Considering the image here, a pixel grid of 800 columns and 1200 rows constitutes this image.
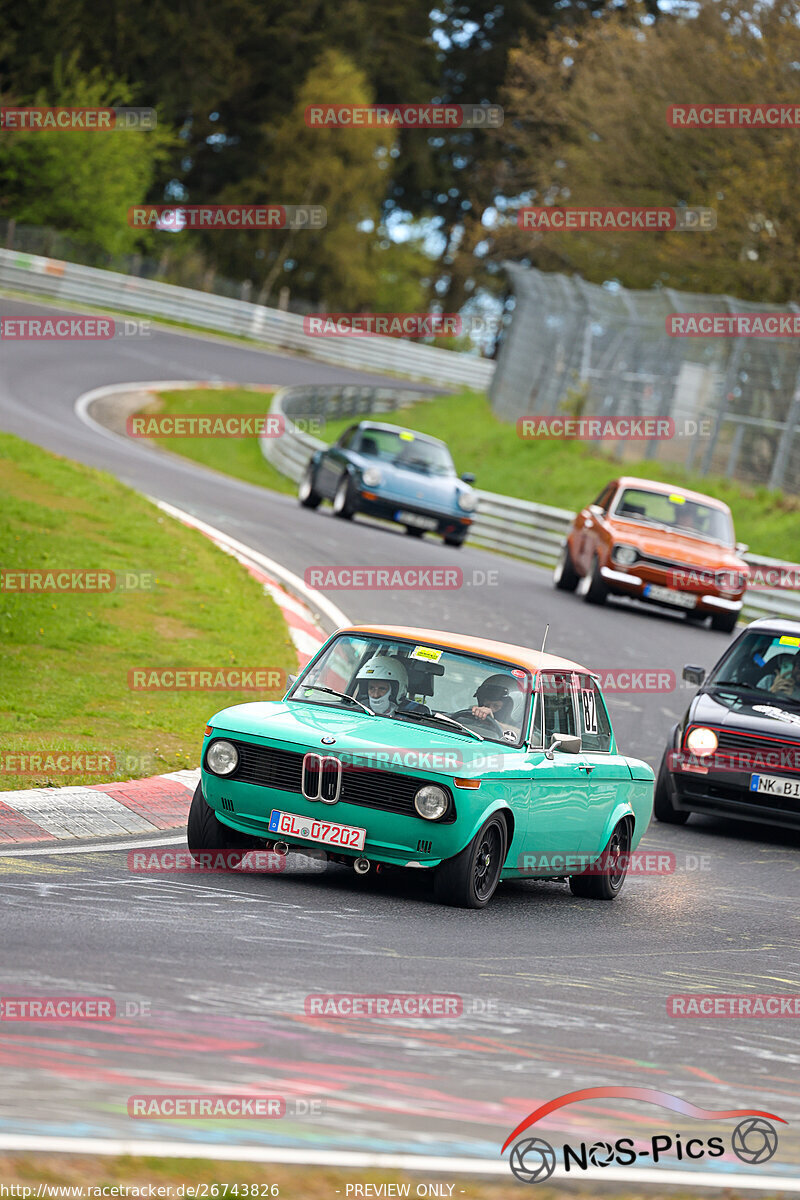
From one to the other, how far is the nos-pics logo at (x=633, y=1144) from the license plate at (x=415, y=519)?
1899 centimetres

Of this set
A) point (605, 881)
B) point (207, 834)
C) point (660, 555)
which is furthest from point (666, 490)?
point (207, 834)

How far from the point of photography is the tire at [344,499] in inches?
953

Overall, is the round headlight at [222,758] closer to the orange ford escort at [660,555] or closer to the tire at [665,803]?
the tire at [665,803]

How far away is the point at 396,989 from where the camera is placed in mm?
6285

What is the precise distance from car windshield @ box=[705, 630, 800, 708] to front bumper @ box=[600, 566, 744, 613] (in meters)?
8.04

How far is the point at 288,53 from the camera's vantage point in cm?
7119

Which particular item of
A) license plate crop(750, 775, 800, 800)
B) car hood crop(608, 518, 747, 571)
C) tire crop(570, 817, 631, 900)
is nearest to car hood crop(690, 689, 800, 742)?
license plate crop(750, 775, 800, 800)

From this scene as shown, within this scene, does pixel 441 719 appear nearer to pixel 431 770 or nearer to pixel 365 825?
pixel 431 770

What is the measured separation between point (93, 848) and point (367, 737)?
1538mm

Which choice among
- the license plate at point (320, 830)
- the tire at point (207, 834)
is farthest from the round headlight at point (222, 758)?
the license plate at point (320, 830)

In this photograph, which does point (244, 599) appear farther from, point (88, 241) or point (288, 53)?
point (288, 53)

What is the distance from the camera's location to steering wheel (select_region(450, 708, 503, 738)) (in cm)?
864

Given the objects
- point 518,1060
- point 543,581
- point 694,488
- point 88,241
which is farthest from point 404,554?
point 88,241

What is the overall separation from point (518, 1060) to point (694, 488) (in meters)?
24.7
